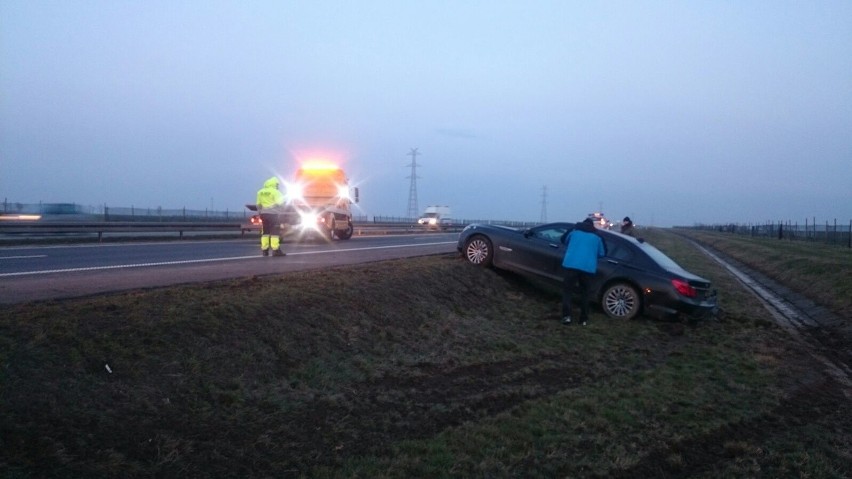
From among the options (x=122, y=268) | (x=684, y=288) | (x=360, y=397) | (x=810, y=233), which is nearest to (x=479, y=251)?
(x=684, y=288)

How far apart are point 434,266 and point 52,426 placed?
33.1ft

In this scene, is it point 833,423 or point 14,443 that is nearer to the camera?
point 14,443

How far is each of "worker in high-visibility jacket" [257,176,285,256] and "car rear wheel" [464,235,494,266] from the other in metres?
4.49

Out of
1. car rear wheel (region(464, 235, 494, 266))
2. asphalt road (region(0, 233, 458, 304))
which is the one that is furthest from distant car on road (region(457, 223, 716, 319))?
asphalt road (region(0, 233, 458, 304))

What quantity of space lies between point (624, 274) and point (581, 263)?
4.99ft

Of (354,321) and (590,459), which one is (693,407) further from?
(354,321)

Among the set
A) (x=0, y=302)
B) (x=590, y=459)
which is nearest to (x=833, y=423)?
(x=590, y=459)

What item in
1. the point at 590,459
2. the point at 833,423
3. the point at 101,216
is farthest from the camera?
the point at 101,216

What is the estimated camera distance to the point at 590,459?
6637 millimetres

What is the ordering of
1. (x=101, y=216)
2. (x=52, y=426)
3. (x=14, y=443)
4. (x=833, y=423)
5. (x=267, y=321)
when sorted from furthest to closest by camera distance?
(x=101, y=216) < (x=267, y=321) < (x=833, y=423) < (x=52, y=426) < (x=14, y=443)

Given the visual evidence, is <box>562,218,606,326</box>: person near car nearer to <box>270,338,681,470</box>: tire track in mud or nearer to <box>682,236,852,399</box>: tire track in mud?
<box>270,338,681,470</box>: tire track in mud

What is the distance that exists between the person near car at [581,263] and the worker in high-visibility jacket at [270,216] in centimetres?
725

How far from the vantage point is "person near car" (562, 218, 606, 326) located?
12.8m

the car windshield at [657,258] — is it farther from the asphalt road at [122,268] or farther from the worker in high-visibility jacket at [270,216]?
the worker in high-visibility jacket at [270,216]
